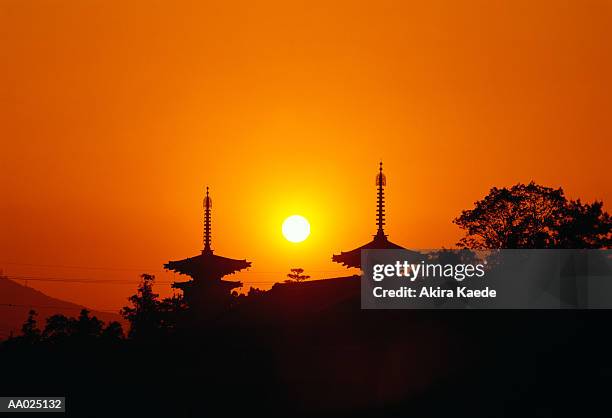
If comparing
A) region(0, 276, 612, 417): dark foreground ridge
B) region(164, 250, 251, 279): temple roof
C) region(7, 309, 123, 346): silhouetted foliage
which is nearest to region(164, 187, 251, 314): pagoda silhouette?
region(164, 250, 251, 279): temple roof

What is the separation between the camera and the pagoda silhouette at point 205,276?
9494 centimetres

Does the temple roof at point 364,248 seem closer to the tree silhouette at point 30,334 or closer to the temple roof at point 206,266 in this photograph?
the temple roof at point 206,266

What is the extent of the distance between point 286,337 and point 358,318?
3793 mm

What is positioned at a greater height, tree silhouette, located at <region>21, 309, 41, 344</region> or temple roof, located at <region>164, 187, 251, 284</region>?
temple roof, located at <region>164, 187, 251, 284</region>

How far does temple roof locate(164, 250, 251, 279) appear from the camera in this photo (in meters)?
95.1

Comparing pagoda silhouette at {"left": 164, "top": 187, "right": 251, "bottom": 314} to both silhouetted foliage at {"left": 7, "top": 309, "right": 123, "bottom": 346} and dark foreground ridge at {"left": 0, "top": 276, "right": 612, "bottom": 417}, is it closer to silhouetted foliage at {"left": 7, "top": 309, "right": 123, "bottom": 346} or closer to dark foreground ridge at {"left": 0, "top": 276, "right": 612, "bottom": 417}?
silhouetted foliage at {"left": 7, "top": 309, "right": 123, "bottom": 346}

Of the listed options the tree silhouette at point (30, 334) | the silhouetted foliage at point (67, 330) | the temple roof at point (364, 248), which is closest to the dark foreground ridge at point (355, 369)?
the temple roof at point (364, 248)

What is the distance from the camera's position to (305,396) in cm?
5838

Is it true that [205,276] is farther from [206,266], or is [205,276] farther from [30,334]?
[30,334]

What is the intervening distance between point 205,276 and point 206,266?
835 millimetres

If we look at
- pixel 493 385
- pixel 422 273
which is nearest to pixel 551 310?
pixel 493 385

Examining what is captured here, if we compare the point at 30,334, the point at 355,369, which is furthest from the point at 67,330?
the point at 355,369

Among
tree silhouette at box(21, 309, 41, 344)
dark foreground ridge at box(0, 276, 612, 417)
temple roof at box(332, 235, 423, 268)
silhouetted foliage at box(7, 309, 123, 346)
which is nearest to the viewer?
dark foreground ridge at box(0, 276, 612, 417)

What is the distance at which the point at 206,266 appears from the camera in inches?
3740
